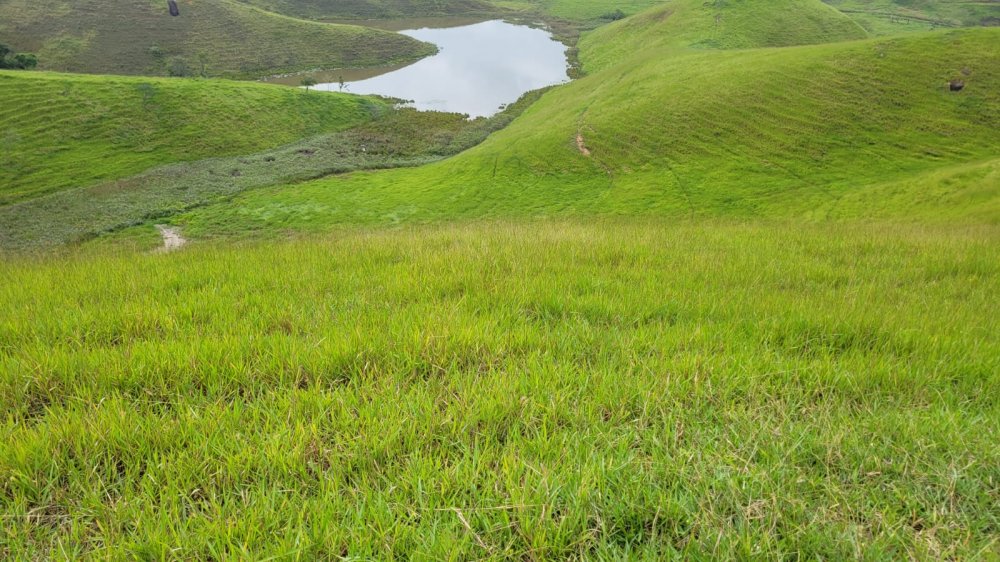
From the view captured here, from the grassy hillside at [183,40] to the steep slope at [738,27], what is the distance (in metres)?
55.8

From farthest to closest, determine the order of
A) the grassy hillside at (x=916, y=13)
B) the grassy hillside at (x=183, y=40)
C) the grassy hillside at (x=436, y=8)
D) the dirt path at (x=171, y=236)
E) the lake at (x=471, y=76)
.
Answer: the grassy hillside at (x=436, y=8) → the grassy hillside at (x=916, y=13) → the grassy hillside at (x=183, y=40) → the lake at (x=471, y=76) → the dirt path at (x=171, y=236)

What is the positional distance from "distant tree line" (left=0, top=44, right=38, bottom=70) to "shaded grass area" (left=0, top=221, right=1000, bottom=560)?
88086 mm

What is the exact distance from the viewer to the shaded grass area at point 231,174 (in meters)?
32.4

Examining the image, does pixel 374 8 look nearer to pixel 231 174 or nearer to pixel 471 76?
pixel 471 76

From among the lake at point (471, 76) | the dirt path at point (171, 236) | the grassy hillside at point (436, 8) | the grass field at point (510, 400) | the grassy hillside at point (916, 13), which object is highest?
the grassy hillside at point (436, 8)

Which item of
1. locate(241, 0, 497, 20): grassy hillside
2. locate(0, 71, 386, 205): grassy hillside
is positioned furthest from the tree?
locate(241, 0, 497, 20): grassy hillside

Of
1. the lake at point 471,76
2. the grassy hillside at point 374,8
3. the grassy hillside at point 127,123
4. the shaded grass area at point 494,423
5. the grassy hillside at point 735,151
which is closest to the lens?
the shaded grass area at point 494,423

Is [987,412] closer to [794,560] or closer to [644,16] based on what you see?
[794,560]

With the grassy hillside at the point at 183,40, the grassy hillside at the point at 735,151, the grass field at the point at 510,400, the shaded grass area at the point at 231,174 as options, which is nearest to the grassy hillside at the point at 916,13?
the grassy hillside at the point at 735,151

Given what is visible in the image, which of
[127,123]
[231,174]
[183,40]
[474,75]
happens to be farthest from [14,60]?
[474,75]

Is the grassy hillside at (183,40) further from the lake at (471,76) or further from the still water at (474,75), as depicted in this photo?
the still water at (474,75)

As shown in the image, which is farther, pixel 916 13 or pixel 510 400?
pixel 916 13

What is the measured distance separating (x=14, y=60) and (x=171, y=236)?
193 feet

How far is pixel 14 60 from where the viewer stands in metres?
60.5
